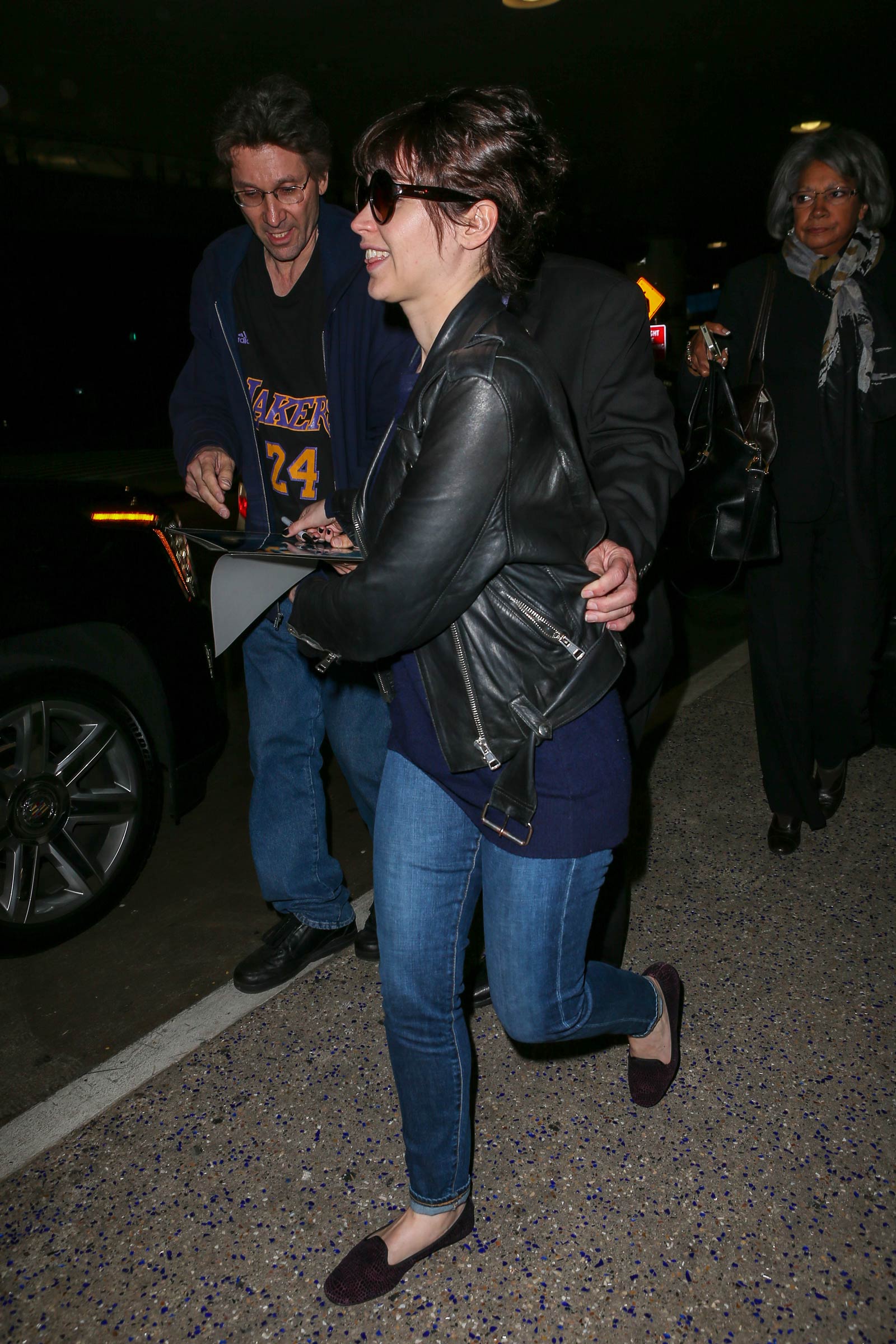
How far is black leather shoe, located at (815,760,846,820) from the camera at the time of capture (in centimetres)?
371

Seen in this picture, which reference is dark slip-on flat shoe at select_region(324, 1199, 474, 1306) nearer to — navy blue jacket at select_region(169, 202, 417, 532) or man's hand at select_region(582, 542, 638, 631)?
man's hand at select_region(582, 542, 638, 631)

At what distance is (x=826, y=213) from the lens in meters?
3.14


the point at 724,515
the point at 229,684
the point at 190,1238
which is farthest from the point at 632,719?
the point at 229,684

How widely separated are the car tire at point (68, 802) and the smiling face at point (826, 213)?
2.79 m

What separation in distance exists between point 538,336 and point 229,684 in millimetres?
3928

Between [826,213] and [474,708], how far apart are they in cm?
253

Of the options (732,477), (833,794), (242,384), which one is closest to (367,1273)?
(242,384)

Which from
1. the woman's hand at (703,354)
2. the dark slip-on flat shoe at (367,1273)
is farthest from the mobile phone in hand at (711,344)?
the dark slip-on flat shoe at (367,1273)

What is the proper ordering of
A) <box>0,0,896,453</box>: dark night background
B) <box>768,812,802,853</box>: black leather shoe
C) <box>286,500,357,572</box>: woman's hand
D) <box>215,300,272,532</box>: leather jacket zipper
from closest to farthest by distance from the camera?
<box>286,500,357,572</box>: woman's hand < <box>215,300,272,532</box>: leather jacket zipper < <box>768,812,802,853</box>: black leather shoe < <box>0,0,896,453</box>: dark night background

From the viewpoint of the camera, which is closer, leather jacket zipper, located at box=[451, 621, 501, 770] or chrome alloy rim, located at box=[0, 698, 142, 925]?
leather jacket zipper, located at box=[451, 621, 501, 770]

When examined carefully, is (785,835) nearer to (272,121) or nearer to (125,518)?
(125,518)

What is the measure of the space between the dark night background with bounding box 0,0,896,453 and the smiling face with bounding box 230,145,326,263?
69cm

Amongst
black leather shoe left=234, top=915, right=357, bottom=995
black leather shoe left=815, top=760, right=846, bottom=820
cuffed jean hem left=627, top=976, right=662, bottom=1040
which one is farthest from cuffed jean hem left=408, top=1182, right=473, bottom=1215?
black leather shoe left=815, top=760, right=846, bottom=820

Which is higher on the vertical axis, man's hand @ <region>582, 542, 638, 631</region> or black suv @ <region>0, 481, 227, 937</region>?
man's hand @ <region>582, 542, 638, 631</region>
